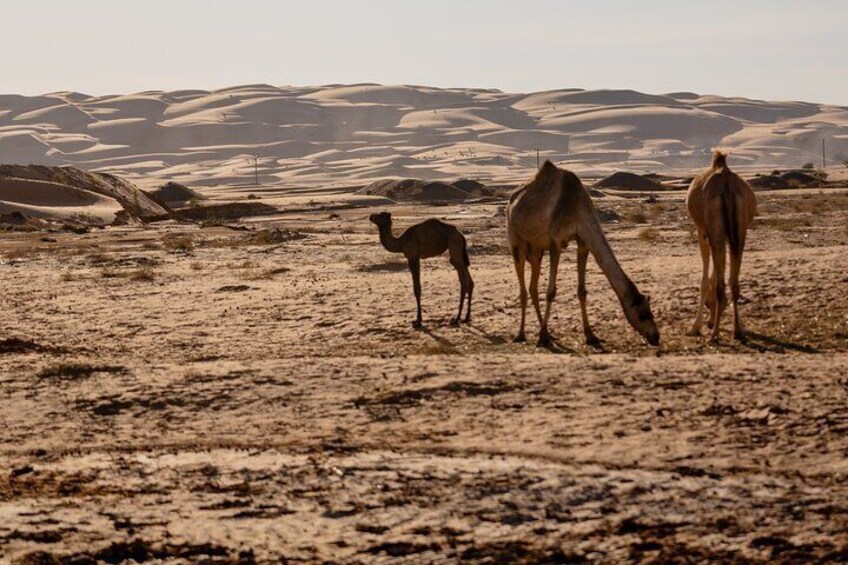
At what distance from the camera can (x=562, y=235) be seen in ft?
39.4

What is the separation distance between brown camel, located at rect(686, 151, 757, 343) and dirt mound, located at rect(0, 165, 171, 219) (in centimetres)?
3572

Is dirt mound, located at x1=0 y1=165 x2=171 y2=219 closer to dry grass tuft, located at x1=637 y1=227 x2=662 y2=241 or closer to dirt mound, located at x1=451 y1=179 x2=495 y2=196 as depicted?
dirt mound, located at x1=451 y1=179 x2=495 y2=196

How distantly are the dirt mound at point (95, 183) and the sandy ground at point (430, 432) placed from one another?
32229 millimetres

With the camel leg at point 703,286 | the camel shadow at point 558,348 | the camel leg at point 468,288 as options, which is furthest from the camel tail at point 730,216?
the camel leg at point 468,288

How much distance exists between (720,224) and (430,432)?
433 centimetres

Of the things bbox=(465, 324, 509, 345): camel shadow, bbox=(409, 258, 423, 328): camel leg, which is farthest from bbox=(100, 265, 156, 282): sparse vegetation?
bbox=(465, 324, 509, 345): camel shadow

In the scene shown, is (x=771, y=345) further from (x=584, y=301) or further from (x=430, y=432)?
(x=430, y=432)

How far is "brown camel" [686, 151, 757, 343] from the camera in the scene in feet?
38.1

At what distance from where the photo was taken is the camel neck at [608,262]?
11.3 meters

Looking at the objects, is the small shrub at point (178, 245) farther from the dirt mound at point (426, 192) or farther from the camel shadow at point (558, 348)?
the dirt mound at point (426, 192)

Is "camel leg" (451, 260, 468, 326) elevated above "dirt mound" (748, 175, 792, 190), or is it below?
above

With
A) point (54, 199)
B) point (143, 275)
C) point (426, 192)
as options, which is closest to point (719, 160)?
point (143, 275)

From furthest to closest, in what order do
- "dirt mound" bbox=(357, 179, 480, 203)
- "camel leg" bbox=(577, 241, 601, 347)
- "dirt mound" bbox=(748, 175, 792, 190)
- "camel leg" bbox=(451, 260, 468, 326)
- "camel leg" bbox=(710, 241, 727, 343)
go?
"dirt mound" bbox=(357, 179, 480, 203)
"dirt mound" bbox=(748, 175, 792, 190)
"camel leg" bbox=(451, 260, 468, 326)
"camel leg" bbox=(577, 241, 601, 347)
"camel leg" bbox=(710, 241, 727, 343)

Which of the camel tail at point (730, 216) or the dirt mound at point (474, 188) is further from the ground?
the camel tail at point (730, 216)
